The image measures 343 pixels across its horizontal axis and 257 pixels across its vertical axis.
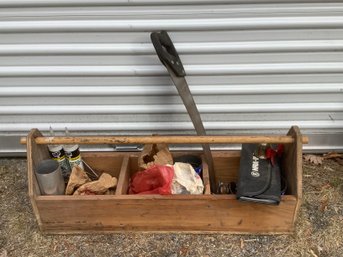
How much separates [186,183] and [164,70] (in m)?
0.77

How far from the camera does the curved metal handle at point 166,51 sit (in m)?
2.23

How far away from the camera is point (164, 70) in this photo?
2615 mm

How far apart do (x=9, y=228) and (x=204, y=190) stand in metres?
1.31

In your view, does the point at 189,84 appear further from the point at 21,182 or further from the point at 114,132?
the point at 21,182

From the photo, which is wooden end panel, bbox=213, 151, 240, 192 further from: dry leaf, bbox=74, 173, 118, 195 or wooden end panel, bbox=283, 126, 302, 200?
dry leaf, bbox=74, 173, 118, 195

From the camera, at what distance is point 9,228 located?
8.45ft

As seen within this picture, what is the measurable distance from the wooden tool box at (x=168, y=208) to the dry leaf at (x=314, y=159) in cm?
62

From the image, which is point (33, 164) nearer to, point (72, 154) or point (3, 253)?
point (72, 154)

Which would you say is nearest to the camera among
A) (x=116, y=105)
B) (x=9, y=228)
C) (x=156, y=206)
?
(x=156, y=206)

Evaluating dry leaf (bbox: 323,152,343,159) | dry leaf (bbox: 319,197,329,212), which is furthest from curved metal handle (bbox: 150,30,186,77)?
dry leaf (bbox: 323,152,343,159)

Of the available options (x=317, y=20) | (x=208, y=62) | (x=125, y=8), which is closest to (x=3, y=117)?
(x=125, y=8)

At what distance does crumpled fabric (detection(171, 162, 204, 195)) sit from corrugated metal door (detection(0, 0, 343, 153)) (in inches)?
19.2

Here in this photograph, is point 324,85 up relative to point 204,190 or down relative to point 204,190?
up

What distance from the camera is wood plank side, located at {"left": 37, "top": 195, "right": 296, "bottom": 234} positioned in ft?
7.57
